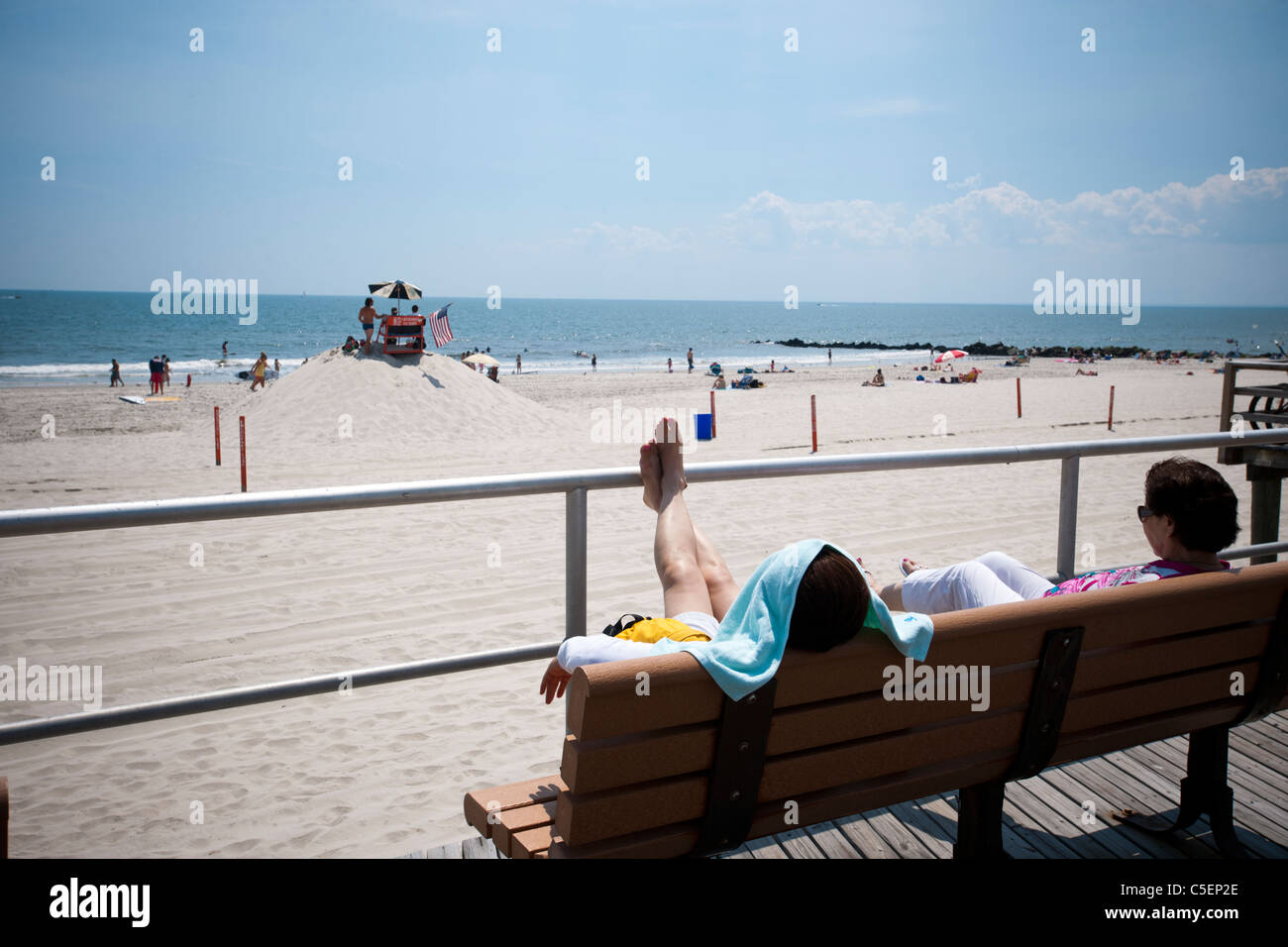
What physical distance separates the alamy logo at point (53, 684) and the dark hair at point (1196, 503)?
554 centimetres

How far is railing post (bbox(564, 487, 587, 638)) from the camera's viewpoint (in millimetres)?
2717

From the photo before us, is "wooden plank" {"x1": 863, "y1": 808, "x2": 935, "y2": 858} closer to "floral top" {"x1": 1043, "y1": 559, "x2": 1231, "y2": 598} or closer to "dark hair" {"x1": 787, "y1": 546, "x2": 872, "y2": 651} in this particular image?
"floral top" {"x1": 1043, "y1": 559, "x2": 1231, "y2": 598}

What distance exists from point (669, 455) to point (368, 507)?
98 cm

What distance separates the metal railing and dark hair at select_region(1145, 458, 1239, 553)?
0.73 metres

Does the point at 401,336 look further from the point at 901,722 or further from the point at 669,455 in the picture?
the point at 901,722

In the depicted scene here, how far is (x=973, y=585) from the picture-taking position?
2.79 m

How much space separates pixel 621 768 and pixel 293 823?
3.00m

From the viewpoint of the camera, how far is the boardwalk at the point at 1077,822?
2.65 m

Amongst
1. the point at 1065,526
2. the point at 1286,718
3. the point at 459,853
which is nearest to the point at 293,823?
the point at 459,853

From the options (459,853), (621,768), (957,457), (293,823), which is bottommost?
(293,823)

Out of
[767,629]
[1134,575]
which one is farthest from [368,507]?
[1134,575]
